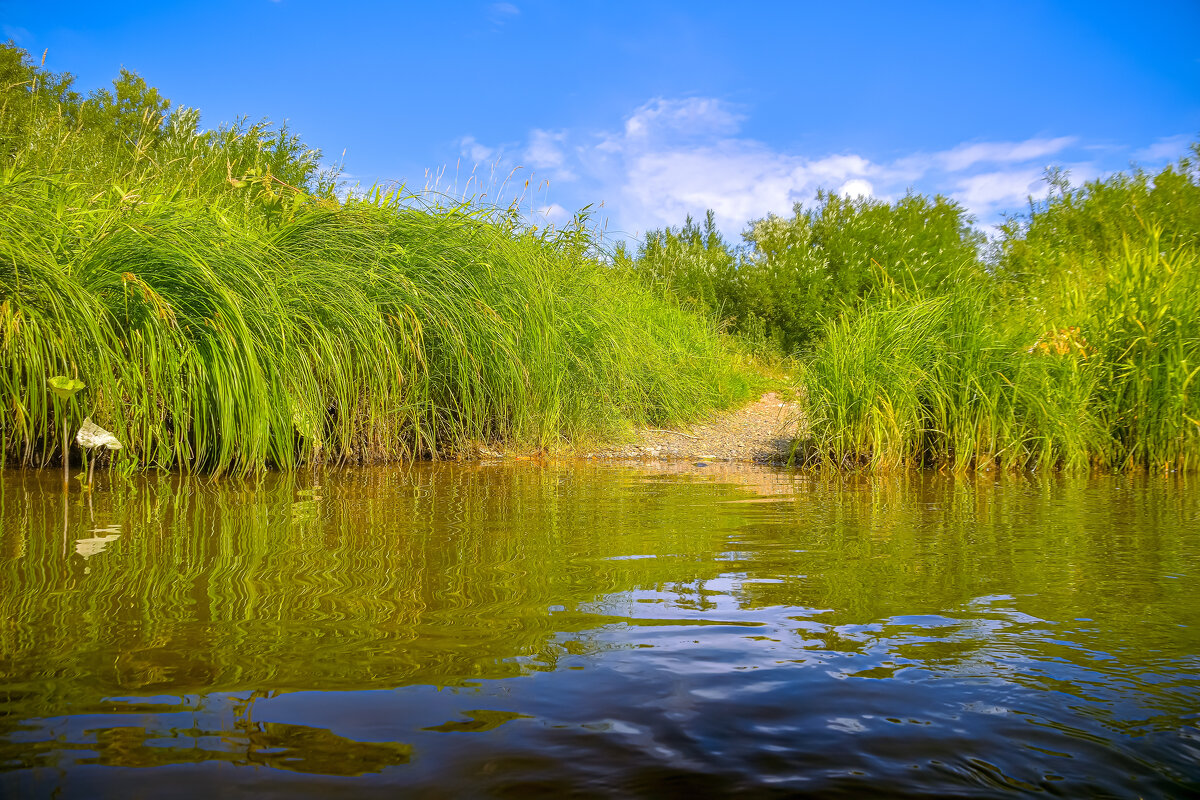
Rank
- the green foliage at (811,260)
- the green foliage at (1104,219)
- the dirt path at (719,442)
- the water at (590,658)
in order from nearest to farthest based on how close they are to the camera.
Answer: the water at (590,658)
the dirt path at (719,442)
the green foliage at (1104,219)
the green foliage at (811,260)

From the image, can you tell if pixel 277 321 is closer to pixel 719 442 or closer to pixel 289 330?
pixel 289 330

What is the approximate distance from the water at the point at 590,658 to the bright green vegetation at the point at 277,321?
4.12 feet

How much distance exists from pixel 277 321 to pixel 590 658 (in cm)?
366

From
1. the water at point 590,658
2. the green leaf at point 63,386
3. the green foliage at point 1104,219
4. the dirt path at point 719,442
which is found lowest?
the water at point 590,658

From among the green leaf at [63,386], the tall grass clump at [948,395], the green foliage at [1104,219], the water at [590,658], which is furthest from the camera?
the green foliage at [1104,219]

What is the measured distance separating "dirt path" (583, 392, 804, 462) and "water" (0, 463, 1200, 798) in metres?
3.29

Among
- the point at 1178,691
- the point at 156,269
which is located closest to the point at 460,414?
the point at 156,269

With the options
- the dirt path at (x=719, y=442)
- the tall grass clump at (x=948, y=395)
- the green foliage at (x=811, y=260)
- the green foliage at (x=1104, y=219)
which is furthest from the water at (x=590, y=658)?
the green foliage at (x=811, y=260)

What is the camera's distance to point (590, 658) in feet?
4.73

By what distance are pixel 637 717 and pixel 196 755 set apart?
0.63m

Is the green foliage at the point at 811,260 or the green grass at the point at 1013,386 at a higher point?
the green foliage at the point at 811,260

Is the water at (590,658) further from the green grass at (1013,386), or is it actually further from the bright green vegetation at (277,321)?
the green grass at (1013,386)

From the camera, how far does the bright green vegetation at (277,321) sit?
389 centimetres

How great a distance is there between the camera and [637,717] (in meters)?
1.18
